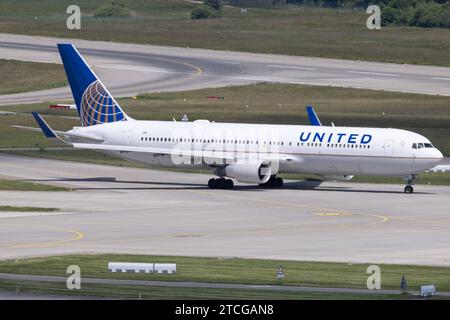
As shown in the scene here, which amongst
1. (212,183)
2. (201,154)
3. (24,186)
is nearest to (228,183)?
(212,183)

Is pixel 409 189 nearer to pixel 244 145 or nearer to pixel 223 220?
pixel 244 145

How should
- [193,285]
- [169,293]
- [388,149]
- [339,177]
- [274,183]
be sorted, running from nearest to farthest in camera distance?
[169,293] → [193,285] → [388,149] → [274,183] → [339,177]

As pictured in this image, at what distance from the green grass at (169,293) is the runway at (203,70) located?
298 ft

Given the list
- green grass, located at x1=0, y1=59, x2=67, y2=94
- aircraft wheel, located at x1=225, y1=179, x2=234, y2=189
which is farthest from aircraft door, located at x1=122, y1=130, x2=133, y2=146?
green grass, located at x1=0, y1=59, x2=67, y2=94

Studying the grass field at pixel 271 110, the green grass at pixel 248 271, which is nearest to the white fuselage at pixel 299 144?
the grass field at pixel 271 110

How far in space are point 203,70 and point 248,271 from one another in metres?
107

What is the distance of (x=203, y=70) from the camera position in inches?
6117

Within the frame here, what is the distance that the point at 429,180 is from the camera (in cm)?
9025

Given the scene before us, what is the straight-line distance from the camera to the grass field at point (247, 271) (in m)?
46.7

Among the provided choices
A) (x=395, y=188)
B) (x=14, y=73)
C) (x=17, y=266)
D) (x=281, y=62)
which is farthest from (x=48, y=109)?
(x=17, y=266)

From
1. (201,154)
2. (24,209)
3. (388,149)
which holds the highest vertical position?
(388,149)

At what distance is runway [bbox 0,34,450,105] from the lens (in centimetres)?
14162

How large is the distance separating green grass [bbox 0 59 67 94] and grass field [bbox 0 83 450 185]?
17.6 m

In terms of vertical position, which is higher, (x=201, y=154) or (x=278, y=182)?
(x=201, y=154)
